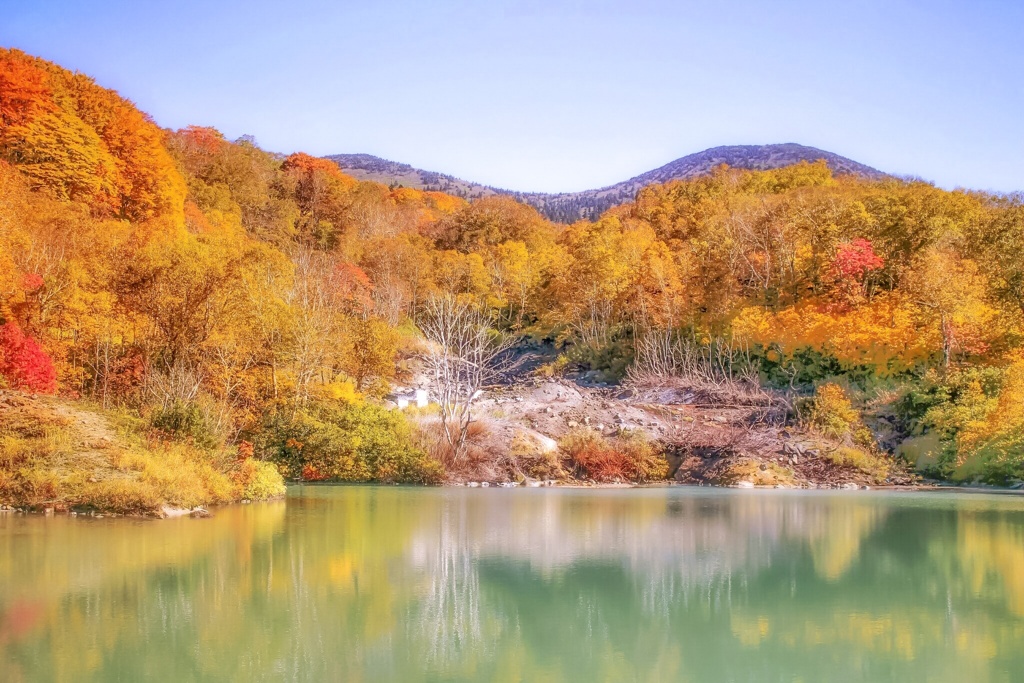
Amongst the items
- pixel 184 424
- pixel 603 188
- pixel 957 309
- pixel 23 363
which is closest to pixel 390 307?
pixel 23 363

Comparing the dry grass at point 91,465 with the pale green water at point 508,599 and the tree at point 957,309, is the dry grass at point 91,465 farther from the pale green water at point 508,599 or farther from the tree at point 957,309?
the tree at point 957,309

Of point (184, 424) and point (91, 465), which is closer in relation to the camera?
point (91, 465)

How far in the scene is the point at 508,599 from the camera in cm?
820

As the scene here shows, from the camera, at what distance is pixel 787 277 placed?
3478cm

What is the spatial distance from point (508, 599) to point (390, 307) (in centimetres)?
3284

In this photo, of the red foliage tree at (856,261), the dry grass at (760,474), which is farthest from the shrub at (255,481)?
the red foliage tree at (856,261)

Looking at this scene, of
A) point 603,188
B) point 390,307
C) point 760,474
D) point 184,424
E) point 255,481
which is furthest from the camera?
point 603,188

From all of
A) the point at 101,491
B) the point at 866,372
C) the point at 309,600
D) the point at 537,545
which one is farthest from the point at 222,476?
the point at 866,372

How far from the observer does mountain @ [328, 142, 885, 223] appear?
317 feet

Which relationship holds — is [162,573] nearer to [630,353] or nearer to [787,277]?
[630,353]

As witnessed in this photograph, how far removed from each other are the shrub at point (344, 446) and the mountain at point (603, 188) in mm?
65227

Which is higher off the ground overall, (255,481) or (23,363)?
(23,363)

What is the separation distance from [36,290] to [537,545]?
16.2 metres

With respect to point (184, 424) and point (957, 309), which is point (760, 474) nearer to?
point (957, 309)
